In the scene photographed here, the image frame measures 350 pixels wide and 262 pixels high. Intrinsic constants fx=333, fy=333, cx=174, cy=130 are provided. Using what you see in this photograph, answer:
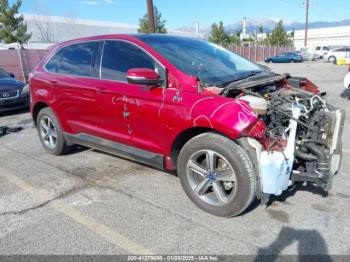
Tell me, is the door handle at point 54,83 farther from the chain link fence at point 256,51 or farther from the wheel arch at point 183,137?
the chain link fence at point 256,51

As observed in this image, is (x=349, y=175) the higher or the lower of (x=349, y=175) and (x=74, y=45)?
the lower

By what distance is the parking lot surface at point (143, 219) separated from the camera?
9.32ft

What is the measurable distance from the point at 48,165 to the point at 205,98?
2.86 metres

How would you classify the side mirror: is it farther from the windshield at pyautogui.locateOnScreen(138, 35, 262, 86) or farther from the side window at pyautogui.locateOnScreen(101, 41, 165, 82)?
the windshield at pyautogui.locateOnScreen(138, 35, 262, 86)

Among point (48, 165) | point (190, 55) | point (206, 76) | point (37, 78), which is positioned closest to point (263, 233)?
point (206, 76)

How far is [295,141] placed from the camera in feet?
10.2

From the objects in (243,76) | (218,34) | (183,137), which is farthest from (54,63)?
(218,34)

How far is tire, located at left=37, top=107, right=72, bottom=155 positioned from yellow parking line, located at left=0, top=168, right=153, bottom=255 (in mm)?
912

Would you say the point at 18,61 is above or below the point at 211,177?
above

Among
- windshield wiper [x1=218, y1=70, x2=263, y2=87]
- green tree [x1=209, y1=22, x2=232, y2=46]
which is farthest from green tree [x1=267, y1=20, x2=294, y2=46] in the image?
windshield wiper [x1=218, y1=70, x2=263, y2=87]

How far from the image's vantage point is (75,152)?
17.7 ft

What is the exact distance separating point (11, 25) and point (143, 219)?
3725 cm

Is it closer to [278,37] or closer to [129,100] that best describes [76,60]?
[129,100]

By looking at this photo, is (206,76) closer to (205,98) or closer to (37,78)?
(205,98)
